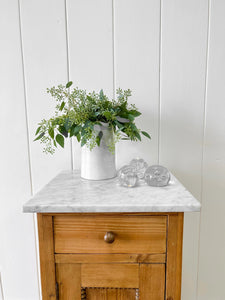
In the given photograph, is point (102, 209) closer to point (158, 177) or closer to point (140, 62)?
point (158, 177)

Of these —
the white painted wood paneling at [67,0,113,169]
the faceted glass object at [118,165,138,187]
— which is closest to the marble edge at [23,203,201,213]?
the faceted glass object at [118,165,138,187]

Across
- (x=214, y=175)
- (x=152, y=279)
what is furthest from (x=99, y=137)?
(x=214, y=175)

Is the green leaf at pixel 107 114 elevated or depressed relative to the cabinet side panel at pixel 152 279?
elevated

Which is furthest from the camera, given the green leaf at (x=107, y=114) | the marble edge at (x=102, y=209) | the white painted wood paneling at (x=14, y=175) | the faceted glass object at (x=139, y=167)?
the white painted wood paneling at (x=14, y=175)

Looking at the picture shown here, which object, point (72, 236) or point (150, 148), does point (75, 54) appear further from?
point (72, 236)

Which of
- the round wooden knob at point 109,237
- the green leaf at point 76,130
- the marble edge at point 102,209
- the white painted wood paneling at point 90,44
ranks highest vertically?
the white painted wood paneling at point 90,44

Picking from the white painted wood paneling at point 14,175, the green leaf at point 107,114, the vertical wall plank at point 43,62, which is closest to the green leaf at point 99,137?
the green leaf at point 107,114

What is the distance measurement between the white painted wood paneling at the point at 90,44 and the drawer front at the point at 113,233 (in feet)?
1.71

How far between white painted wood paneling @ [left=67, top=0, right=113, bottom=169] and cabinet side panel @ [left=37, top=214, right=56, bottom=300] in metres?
0.55

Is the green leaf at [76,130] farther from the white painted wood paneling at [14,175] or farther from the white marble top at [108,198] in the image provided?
the white painted wood paneling at [14,175]

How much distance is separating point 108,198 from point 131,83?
1.64ft

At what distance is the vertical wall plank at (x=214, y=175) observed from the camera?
873mm

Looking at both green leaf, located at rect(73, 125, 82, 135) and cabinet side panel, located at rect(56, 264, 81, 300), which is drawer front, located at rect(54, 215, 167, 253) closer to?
cabinet side panel, located at rect(56, 264, 81, 300)

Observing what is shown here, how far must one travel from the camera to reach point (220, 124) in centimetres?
91
